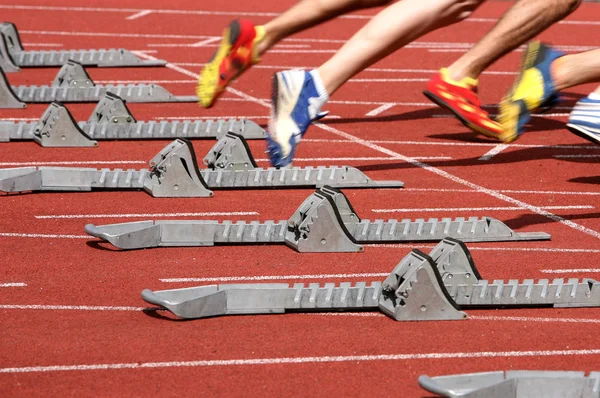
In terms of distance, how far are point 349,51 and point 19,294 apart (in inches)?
64.4

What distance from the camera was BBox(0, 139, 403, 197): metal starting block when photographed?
237 inches

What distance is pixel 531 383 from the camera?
130 inches


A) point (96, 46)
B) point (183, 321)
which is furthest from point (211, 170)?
point (96, 46)

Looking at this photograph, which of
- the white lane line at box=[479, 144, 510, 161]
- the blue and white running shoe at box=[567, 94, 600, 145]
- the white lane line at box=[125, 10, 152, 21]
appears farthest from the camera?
the white lane line at box=[125, 10, 152, 21]

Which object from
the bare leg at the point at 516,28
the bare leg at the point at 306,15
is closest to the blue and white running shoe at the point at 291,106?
the bare leg at the point at 306,15

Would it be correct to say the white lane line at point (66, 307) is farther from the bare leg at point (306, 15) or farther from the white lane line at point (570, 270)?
the white lane line at point (570, 270)

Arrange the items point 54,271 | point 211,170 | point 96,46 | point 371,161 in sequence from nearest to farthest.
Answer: point 54,271, point 211,170, point 371,161, point 96,46

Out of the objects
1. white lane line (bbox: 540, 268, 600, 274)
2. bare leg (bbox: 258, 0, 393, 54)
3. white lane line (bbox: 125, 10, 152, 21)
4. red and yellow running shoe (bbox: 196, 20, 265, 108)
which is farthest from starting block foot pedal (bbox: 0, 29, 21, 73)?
white lane line (bbox: 540, 268, 600, 274)

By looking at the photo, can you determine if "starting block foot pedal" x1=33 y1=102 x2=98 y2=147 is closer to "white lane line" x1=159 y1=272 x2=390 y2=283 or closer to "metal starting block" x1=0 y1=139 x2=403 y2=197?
"metal starting block" x1=0 y1=139 x2=403 y2=197

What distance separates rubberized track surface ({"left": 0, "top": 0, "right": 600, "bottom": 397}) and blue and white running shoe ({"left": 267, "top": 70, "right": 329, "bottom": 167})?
485mm

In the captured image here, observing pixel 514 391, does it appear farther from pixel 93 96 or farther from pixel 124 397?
pixel 93 96

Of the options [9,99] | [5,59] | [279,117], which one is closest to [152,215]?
[279,117]

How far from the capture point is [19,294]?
4.44m

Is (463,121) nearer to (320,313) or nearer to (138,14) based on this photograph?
(320,313)
